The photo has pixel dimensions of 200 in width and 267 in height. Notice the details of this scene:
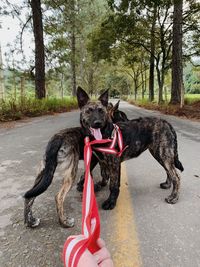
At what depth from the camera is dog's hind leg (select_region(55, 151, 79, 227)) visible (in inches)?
92.4

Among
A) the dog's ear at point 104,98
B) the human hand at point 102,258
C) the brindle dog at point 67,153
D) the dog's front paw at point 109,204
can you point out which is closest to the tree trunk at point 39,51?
the dog's ear at point 104,98

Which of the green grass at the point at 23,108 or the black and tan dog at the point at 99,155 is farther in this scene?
the green grass at the point at 23,108

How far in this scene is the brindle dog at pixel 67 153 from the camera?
2.34 m

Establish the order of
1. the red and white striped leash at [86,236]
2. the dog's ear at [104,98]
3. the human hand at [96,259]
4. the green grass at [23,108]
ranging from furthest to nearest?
1. the green grass at [23,108]
2. the dog's ear at [104,98]
3. the red and white striped leash at [86,236]
4. the human hand at [96,259]

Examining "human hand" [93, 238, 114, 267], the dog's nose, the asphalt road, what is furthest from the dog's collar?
A: "human hand" [93, 238, 114, 267]

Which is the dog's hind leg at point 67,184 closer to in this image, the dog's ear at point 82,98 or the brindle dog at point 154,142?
the brindle dog at point 154,142

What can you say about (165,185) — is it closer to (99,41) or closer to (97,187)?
(97,187)

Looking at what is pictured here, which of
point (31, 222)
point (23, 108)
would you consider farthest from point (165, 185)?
point (23, 108)

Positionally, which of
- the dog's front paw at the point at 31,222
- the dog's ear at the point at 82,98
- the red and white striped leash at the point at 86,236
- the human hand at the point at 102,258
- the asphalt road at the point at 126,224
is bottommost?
the asphalt road at the point at 126,224

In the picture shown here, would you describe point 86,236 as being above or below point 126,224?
above

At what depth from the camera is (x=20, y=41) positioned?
16.6m

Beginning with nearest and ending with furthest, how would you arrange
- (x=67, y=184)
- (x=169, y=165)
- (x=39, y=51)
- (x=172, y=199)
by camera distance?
(x=67, y=184) → (x=172, y=199) → (x=169, y=165) → (x=39, y=51)

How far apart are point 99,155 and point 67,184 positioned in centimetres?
63

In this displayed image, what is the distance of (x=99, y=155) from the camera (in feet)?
9.59
